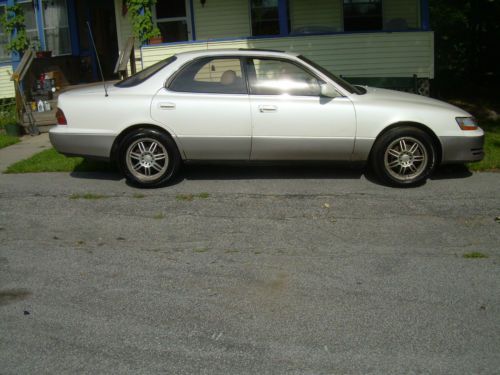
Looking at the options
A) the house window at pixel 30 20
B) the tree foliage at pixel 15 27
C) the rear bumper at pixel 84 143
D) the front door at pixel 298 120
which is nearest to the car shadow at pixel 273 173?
the front door at pixel 298 120

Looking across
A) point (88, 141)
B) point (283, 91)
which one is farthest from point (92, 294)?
point (283, 91)

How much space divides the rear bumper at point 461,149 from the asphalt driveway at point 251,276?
1.19 ft

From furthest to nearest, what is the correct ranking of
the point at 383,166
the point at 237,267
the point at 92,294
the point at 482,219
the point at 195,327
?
the point at 383,166, the point at 482,219, the point at 237,267, the point at 92,294, the point at 195,327

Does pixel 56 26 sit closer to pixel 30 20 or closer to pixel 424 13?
pixel 30 20

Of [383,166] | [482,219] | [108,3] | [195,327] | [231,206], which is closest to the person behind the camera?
[195,327]

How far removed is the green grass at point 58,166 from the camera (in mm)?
9141

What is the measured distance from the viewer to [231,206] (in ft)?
24.0

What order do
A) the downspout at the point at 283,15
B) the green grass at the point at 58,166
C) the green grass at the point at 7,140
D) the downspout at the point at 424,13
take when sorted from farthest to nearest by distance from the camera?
the downspout at the point at 283,15 → the downspout at the point at 424,13 → the green grass at the point at 7,140 → the green grass at the point at 58,166

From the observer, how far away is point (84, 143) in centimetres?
788

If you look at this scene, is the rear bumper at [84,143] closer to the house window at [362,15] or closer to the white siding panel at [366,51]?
the white siding panel at [366,51]

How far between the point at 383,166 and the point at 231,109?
1.94 meters

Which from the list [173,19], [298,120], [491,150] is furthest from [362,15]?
[298,120]

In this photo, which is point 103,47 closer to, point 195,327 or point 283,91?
point 283,91

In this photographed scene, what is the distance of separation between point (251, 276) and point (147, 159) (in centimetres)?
299
